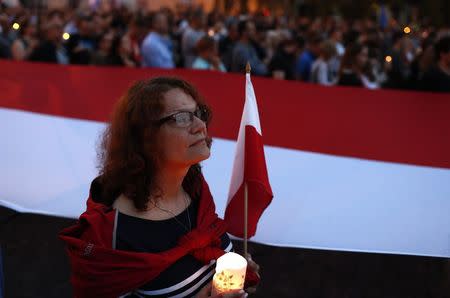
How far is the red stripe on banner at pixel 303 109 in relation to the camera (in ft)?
12.0

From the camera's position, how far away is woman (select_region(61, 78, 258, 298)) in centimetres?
165

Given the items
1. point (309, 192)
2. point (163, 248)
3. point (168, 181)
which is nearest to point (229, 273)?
point (163, 248)

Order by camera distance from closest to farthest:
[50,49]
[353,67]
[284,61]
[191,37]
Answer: [353,67]
[50,49]
[284,61]
[191,37]

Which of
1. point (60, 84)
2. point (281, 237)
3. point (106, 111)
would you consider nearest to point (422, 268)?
point (281, 237)

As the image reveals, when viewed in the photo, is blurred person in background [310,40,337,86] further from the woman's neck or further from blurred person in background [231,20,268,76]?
the woman's neck

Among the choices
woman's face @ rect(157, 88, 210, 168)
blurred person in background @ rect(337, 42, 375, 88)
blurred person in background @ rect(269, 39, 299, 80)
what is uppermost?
woman's face @ rect(157, 88, 210, 168)

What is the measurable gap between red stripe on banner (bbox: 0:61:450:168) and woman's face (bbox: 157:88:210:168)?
1.96m

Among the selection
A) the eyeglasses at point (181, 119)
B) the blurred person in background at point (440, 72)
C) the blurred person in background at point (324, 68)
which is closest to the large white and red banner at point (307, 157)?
the blurred person in background at point (440, 72)

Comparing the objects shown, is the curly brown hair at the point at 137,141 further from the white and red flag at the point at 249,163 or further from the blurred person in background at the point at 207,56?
the blurred person in background at the point at 207,56

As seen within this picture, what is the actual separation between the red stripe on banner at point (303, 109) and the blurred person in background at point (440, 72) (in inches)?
6.4

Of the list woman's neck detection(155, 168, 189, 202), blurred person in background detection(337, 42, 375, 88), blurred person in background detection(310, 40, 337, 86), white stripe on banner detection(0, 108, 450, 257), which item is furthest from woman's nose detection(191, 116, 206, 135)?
blurred person in background detection(310, 40, 337, 86)

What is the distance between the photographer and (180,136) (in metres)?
1.71

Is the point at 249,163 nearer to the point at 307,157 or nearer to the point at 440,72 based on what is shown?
the point at 307,157

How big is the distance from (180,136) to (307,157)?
6.38 feet
